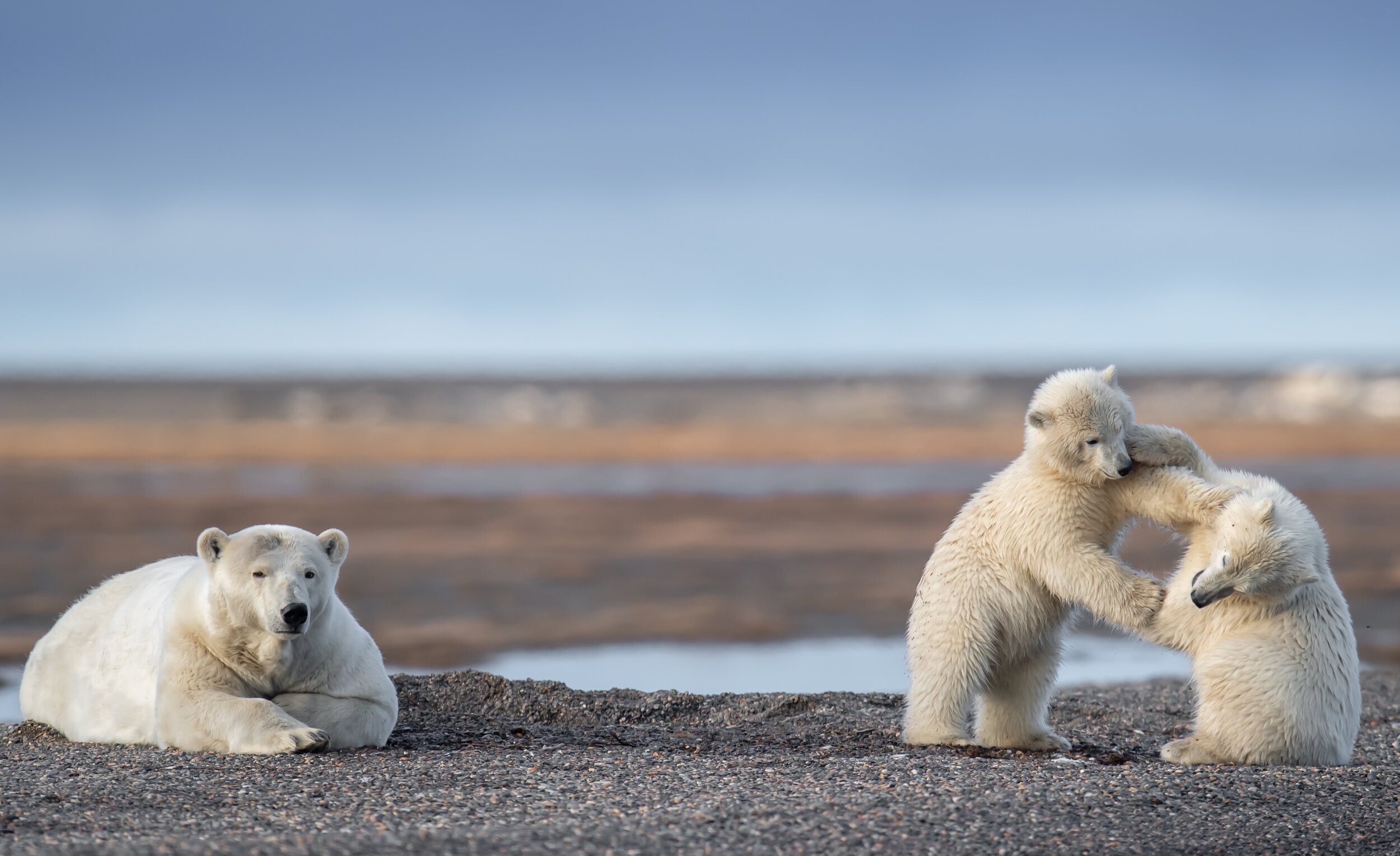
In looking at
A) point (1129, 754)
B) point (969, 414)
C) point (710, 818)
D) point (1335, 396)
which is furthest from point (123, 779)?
point (1335, 396)

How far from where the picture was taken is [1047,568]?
21.5 ft

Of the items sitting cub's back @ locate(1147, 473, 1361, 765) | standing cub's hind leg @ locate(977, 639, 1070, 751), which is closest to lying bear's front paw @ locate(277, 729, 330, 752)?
standing cub's hind leg @ locate(977, 639, 1070, 751)

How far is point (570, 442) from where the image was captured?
38.6 metres

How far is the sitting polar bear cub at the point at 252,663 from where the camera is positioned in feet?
20.9

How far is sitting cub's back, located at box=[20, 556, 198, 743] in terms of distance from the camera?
22.9 ft

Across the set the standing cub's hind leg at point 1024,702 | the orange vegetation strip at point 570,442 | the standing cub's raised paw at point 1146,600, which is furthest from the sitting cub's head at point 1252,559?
the orange vegetation strip at point 570,442

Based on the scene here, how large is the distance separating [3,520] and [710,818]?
19973mm

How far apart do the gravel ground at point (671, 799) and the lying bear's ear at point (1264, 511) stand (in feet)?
3.81

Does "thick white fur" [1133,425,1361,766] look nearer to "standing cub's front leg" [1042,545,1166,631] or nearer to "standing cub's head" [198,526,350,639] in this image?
"standing cub's front leg" [1042,545,1166,631]

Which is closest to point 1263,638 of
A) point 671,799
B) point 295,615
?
point 671,799

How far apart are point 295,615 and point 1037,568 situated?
361 cm

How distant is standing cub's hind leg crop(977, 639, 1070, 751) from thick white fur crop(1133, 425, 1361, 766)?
64cm

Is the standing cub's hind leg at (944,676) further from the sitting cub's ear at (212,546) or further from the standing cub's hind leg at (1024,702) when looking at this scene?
the sitting cub's ear at (212,546)

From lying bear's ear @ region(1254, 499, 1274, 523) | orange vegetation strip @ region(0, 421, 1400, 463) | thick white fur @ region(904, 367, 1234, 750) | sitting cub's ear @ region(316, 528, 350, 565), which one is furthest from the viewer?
orange vegetation strip @ region(0, 421, 1400, 463)
